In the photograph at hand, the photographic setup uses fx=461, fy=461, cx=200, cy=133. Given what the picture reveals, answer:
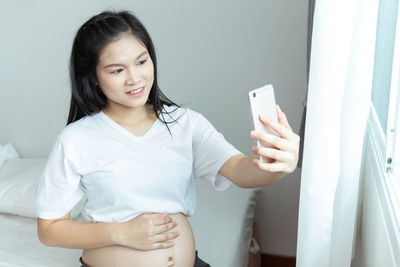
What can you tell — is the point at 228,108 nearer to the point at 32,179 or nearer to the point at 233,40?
the point at 233,40

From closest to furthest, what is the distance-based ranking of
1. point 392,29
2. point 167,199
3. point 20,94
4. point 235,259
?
point 392,29 < point 167,199 < point 235,259 < point 20,94

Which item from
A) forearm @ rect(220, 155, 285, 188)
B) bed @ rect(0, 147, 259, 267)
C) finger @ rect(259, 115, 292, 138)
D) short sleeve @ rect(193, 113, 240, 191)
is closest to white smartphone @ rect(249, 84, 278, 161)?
finger @ rect(259, 115, 292, 138)

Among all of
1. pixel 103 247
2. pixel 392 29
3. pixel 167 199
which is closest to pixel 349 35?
pixel 392 29

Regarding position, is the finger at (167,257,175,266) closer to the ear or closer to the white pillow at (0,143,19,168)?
the ear

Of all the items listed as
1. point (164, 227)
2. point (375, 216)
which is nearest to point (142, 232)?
point (164, 227)

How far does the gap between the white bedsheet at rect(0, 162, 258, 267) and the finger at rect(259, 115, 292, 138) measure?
2.41ft

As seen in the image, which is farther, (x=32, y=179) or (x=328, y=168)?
(x=32, y=179)

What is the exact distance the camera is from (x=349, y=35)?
0.79 metres

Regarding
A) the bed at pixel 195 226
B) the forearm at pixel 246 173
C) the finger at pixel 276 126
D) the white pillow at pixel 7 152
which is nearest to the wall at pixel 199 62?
the white pillow at pixel 7 152

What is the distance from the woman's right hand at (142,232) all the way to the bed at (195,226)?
0.43 m

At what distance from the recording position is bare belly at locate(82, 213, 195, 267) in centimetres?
110

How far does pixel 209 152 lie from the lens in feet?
3.78

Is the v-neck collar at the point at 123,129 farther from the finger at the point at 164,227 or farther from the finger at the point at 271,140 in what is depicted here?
the finger at the point at 271,140

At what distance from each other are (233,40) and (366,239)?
1089 millimetres
